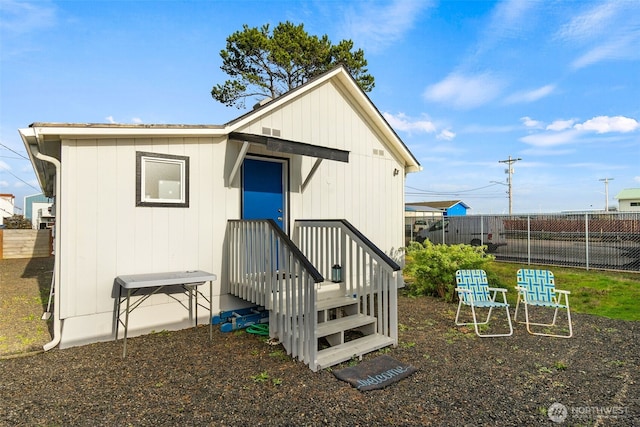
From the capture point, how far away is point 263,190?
5.68m

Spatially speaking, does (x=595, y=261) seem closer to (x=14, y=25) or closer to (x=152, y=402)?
(x=152, y=402)

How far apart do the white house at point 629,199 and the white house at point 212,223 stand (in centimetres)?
4690

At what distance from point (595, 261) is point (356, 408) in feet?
37.4

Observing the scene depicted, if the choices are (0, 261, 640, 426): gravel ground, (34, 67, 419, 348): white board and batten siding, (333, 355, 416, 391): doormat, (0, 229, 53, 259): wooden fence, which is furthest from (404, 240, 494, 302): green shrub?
(0, 229, 53, 259): wooden fence

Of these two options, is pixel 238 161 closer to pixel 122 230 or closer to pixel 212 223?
pixel 212 223

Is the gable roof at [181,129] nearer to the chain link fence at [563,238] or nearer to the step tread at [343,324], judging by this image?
the step tread at [343,324]

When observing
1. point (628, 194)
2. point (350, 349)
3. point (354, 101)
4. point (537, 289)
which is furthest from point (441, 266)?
point (628, 194)

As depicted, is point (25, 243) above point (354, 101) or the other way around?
the other way around

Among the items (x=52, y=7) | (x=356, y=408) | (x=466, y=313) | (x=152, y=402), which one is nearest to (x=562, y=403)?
(x=356, y=408)

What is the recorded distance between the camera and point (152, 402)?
281 centimetres

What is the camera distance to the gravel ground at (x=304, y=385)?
260 cm

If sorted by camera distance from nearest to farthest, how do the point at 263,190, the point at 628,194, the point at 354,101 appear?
the point at 263,190, the point at 354,101, the point at 628,194

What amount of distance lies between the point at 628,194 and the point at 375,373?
49.6 m

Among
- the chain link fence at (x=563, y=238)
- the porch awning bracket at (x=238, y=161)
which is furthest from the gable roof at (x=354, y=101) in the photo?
the chain link fence at (x=563, y=238)
